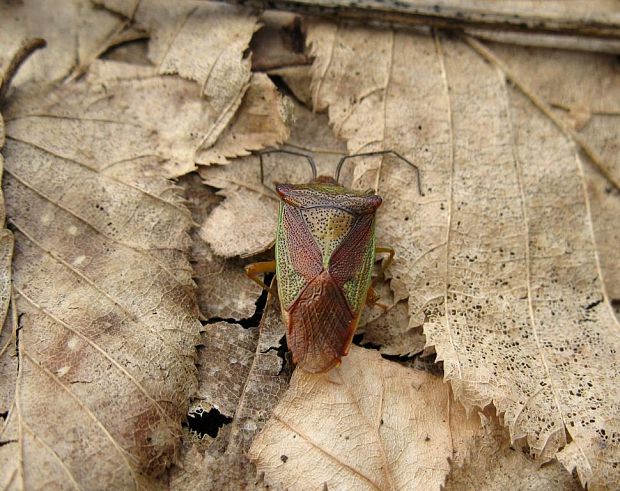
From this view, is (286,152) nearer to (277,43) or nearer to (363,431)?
(277,43)

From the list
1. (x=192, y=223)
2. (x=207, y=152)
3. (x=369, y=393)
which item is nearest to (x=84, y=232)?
(x=192, y=223)

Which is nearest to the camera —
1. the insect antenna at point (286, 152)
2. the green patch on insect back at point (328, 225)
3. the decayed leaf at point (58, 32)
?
the green patch on insect back at point (328, 225)

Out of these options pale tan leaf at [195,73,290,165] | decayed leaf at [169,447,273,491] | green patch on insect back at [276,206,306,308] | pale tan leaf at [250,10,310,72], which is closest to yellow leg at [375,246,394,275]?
green patch on insect back at [276,206,306,308]

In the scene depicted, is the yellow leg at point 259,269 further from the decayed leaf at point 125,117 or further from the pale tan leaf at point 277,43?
the pale tan leaf at point 277,43

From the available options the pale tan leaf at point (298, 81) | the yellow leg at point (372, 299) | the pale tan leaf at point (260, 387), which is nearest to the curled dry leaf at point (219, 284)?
the pale tan leaf at point (260, 387)

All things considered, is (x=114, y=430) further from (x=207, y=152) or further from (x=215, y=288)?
(x=207, y=152)

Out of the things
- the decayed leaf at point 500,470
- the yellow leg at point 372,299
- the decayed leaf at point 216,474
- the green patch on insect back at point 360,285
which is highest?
the green patch on insect back at point 360,285
